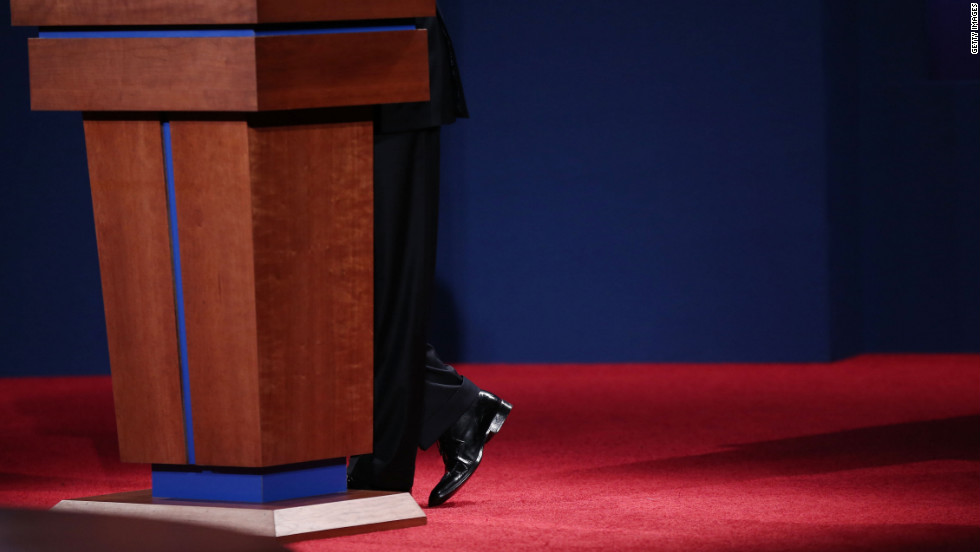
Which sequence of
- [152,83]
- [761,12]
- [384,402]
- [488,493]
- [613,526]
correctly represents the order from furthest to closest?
1. [761,12]
2. [488,493]
3. [384,402]
4. [613,526]
5. [152,83]

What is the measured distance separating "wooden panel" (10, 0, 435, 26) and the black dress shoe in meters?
0.92

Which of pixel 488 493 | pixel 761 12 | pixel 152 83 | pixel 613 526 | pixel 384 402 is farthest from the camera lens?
pixel 761 12

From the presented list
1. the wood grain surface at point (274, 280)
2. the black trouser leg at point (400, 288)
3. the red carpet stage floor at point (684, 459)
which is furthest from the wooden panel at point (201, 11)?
the red carpet stage floor at point (684, 459)

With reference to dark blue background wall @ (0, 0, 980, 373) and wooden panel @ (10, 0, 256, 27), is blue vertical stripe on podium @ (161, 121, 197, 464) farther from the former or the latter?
dark blue background wall @ (0, 0, 980, 373)

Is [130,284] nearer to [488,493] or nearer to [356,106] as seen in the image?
[356,106]

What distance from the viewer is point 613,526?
6.97ft

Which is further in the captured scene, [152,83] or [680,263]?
[680,263]

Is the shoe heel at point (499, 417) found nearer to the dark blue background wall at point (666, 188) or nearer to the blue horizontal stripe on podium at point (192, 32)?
the blue horizontal stripe on podium at point (192, 32)

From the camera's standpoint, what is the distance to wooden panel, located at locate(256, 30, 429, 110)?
75.2 inches

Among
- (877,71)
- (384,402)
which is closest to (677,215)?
(877,71)

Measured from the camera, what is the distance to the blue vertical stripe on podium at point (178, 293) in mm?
1997

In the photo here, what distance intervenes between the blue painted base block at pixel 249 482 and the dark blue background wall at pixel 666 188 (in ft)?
12.0

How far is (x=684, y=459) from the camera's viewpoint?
3271 mm

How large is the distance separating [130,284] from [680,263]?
395 centimetres
